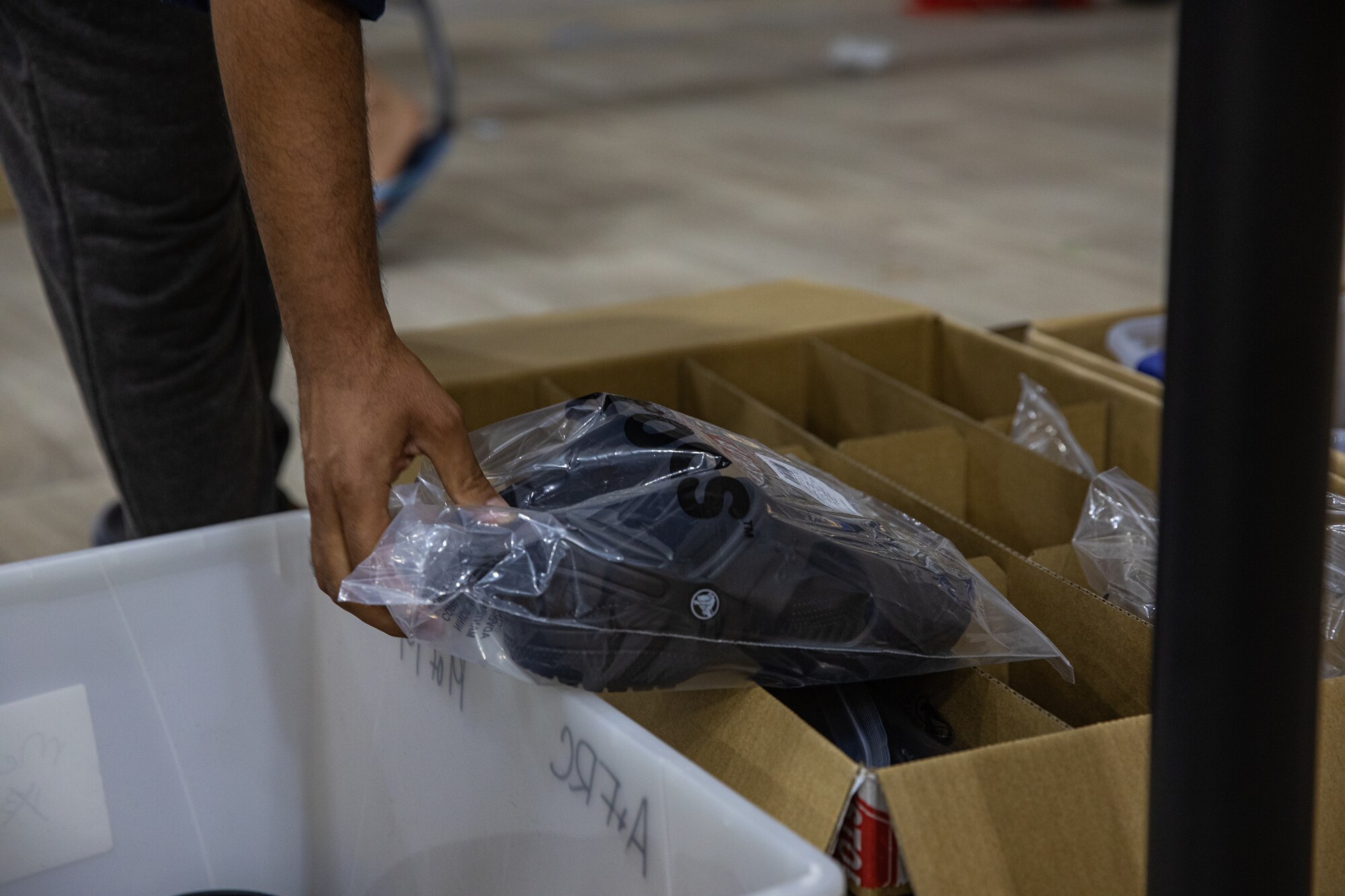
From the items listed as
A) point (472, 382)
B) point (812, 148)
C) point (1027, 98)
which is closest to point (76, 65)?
point (472, 382)

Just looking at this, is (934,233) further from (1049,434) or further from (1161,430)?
(1161,430)

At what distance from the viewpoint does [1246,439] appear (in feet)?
1.03

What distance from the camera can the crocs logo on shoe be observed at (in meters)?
0.49

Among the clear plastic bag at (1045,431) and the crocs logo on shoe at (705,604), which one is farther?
the clear plastic bag at (1045,431)

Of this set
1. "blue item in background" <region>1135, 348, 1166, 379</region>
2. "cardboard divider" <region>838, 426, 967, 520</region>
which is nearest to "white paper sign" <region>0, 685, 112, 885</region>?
"cardboard divider" <region>838, 426, 967, 520</region>

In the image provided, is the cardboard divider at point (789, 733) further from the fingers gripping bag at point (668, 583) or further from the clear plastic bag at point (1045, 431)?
the clear plastic bag at point (1045, 431)

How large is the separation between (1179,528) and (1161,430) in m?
0.02

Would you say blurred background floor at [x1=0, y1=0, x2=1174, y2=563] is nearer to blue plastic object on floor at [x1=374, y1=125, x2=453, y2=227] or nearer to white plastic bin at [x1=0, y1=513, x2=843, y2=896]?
blue plastic object on floor at [x1=374, y1=125, x2=453, y2=227]

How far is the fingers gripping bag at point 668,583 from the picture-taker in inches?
19.3

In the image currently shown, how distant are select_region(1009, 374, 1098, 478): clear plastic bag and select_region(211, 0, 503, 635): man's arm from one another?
429 millimetres

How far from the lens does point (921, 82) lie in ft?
13.4

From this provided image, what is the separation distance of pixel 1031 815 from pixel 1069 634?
15cm

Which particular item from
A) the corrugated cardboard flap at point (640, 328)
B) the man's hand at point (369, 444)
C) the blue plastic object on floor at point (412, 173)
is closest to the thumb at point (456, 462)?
the man's hand at point (369, 444)

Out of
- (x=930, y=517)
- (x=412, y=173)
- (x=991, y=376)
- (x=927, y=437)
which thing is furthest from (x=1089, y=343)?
(x=412, y=173)
